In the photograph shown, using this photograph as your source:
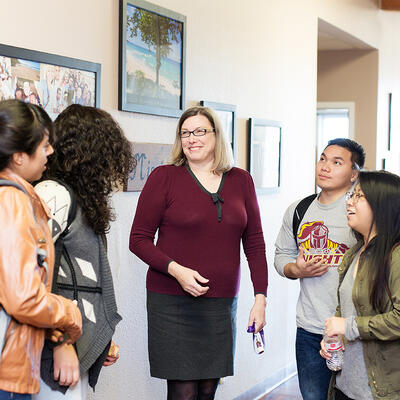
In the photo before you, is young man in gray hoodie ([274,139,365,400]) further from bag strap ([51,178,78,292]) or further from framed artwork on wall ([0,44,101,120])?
bag strap ([51,178,78,292])

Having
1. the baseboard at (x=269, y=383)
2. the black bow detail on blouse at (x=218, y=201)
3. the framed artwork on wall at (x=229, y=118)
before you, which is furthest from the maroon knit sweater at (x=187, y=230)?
the baseboard at (x=269, y=383)

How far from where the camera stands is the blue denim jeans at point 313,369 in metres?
2.46

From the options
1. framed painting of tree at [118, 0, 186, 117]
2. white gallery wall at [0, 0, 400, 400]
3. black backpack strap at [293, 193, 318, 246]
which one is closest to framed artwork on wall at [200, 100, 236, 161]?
white gallery wall at [0, 0, 400, 400]

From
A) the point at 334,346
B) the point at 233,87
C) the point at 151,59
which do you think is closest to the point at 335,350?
the point at 334,346

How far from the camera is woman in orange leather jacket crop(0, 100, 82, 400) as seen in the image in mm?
1302

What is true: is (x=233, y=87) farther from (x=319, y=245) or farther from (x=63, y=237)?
(x=63, y=237)

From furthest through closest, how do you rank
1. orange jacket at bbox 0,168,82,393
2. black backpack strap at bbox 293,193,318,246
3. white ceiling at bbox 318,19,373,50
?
white ceiling at bbox 318,19,373,50 → black backpack strap at bbox 293,193,318,246 → orange jacket at bbox 0,168,82,393

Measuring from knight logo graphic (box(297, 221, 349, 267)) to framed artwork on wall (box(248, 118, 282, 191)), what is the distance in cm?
124

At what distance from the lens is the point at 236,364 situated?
12.0 feet

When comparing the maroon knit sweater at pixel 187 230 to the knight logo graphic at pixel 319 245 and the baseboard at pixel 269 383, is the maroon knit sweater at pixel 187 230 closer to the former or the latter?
the knight logo graphic at pixel 319 245

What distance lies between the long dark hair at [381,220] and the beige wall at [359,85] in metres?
4.48

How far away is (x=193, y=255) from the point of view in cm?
228

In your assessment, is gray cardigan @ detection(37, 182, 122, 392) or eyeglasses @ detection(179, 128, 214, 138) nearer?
gray cardigan @ detection(37, 182, 122, 392)

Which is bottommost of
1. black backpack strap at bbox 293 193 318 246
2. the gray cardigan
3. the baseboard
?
the baseboard
